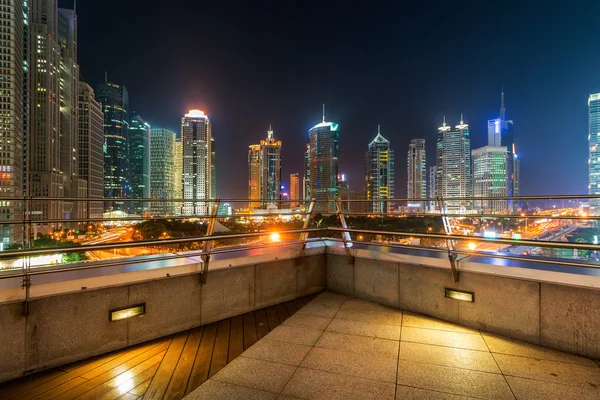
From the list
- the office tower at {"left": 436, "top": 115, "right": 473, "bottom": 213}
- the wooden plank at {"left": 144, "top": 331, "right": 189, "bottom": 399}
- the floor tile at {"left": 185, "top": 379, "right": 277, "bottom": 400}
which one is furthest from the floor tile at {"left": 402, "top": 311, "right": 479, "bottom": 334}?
the office tower at {"left": 436, "top": 115, "right": 473, "bottom": 213}

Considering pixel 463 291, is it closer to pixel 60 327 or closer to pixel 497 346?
pixel 497 346

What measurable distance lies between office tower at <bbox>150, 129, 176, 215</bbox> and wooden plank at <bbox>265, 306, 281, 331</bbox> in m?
173

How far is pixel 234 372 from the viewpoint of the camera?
2.65 meters

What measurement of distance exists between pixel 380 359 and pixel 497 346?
1359 millimetres

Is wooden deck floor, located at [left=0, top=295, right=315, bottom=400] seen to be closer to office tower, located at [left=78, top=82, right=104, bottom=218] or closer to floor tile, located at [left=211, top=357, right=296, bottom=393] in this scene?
floor tile, located at [left=211, top=357, right=296, bottom=393]

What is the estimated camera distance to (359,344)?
322 centimetres

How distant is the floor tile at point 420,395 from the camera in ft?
7.43

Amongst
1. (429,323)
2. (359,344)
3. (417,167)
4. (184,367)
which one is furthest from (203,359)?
(417,167)

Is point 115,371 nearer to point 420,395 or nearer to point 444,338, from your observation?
point 420,395

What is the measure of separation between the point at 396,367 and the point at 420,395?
0.43 m

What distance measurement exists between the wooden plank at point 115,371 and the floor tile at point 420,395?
225cm

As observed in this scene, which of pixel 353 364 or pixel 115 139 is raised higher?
pixel 115 139

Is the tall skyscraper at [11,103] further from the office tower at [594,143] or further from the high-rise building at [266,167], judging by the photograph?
the office tower at [594,143]

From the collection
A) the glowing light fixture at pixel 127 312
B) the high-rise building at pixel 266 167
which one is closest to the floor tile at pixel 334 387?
the glowing light fixture at pixel 127 312
